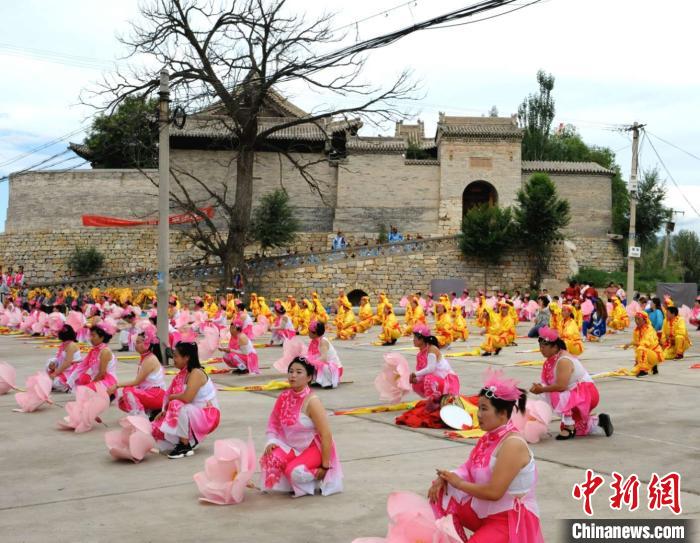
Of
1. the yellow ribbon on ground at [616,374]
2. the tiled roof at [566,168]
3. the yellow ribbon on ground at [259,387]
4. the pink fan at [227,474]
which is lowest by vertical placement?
the yellow ribbon on ground at [259,387]

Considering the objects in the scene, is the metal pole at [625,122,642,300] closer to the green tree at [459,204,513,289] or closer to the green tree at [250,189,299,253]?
the green tree at [459,204,513,289]

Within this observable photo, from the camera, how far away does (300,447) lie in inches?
211

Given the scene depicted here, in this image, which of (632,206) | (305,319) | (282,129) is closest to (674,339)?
(305,319)

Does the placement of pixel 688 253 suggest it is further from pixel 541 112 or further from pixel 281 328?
pixel 281 328

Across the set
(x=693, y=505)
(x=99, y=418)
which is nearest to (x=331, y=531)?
(x=693, y=505)

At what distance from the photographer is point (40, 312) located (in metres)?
21.1

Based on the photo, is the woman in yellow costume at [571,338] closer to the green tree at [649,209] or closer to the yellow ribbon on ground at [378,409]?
the yellow ribbon on ground at [378,409]

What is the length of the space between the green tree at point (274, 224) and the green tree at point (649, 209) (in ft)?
64.7

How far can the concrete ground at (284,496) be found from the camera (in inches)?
180

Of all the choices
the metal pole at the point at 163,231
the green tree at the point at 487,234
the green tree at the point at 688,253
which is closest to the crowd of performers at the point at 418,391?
the metal pole at the point at 163,231

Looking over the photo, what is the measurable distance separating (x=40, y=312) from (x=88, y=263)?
17.1 m

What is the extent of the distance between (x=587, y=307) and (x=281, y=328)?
7406 mm

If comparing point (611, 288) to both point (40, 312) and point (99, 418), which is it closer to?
point (40, 312)

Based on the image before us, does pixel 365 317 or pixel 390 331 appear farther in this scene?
pixel 365 317
